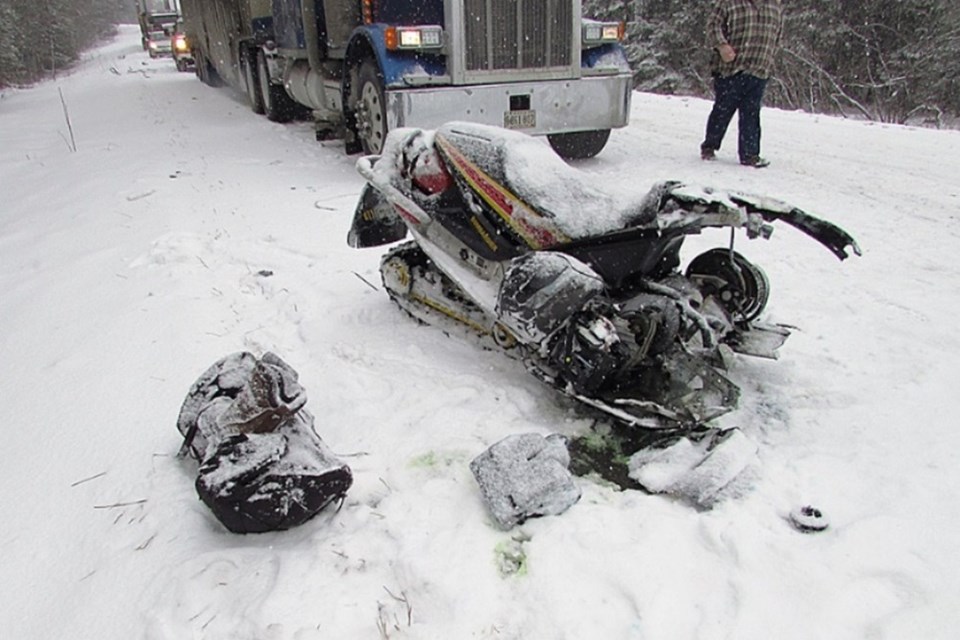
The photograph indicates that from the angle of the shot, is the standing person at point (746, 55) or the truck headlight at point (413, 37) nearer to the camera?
the truck headlight at point (413, 37)

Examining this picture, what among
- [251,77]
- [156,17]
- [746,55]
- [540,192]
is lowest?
[251,77]

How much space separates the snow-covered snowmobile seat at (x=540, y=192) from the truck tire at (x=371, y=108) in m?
3.62

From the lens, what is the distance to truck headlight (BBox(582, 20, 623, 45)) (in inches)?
275

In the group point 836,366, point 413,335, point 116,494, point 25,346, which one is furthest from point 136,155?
point 836,366

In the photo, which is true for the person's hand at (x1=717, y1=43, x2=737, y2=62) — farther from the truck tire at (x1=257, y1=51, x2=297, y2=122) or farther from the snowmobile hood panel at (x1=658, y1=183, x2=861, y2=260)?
the truck tire at (x1=257, y1=51, x2=297, y2=122)

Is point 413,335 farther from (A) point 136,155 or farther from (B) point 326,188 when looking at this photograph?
(A) point 136,155

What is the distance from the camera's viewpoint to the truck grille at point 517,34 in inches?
249

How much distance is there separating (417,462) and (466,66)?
15.6 ft

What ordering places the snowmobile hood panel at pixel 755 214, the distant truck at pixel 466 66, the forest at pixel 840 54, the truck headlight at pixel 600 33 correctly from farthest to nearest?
the forest at pixel 840 54 < the truck headlight at pixel 600 33 < the distant truck at pixel 466 66 < the snowmobile hood panel at pixel 755 214

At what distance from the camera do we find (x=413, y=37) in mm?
6211

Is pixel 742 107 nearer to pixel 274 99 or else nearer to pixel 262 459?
pixel 262 459

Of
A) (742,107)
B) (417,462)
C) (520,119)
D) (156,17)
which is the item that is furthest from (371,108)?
(156,17)

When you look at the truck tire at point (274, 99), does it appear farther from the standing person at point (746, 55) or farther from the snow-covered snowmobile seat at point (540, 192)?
the snow-covered snowmobile seat at point (540, 192)

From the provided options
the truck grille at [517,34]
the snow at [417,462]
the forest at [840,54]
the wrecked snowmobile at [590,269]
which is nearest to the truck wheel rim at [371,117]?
the truck grille at [517,34]
